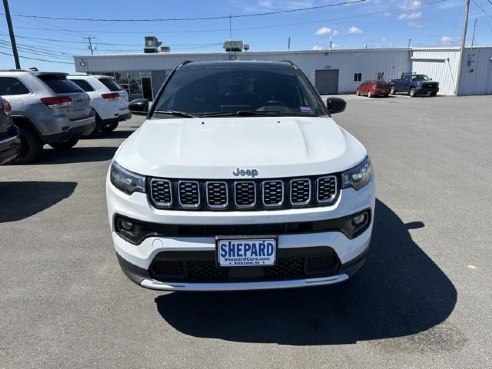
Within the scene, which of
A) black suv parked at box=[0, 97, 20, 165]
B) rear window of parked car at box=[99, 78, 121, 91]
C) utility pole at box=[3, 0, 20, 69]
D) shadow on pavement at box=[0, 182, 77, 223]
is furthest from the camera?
utility pole at box=[3, 0, 20, 69]

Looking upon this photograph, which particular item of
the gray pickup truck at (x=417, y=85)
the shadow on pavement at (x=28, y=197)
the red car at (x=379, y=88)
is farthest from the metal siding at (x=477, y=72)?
the shadow on pavement at (x=28, y=197)

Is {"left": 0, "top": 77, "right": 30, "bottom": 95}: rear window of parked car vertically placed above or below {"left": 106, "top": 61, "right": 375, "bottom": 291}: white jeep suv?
above

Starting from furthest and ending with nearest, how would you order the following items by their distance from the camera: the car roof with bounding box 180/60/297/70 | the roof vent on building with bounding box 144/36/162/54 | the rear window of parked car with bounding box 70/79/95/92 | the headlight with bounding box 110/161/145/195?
1. the roof vent on building with bounding box 144/36/162/54
2. the rear window of parked car with bounding box 70/79/95/92
3. the car roof with bounding box 180/60/297/70
4. the headlight with bounding box 110/161/145/195

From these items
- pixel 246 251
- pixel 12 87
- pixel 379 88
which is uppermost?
pixel 12 87

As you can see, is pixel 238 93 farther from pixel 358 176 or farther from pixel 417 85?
pixel 417 85

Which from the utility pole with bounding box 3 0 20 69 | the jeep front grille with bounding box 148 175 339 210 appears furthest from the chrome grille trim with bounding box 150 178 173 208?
the utility pole with bounding box 3 0 20 69

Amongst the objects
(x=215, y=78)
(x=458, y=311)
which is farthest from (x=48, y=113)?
(x=458, y=311)

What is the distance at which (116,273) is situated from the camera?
3619mm

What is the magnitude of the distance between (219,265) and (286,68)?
9.17 feet

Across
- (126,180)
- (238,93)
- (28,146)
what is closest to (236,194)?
(126,180)

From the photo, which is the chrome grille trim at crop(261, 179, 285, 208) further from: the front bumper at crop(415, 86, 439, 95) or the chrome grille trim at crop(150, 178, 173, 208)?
the front bumper at crop(415, 86, 439, 95)

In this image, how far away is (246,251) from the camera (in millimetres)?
2477

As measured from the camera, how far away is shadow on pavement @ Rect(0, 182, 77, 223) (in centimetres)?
536

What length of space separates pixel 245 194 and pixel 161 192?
1.75ft
